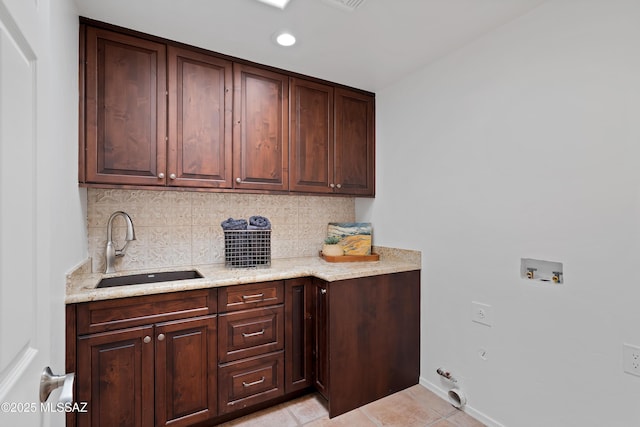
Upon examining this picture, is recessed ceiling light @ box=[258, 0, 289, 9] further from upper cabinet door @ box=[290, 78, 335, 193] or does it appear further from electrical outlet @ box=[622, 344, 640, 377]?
electrical outlet @ box=[622, 344, 640, 377]

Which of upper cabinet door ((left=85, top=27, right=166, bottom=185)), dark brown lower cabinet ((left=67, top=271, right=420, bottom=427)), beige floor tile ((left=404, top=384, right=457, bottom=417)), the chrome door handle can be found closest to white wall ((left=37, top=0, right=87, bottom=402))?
upper cabinet door ((left=85, top=27, right=166, bottom=185))

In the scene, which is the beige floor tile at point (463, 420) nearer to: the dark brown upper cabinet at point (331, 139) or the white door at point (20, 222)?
the dark brown upper cabinet at point (331, 139)

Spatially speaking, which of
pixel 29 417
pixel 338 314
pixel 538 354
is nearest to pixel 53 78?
pixel 29 417

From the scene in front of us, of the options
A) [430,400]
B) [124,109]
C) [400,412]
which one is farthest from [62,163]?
[430,400]

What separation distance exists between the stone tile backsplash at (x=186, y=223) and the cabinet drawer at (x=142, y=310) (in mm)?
579

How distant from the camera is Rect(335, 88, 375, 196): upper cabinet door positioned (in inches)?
102

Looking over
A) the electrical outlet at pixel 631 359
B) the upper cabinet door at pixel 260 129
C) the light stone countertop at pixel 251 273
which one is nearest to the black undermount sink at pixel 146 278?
the light stone countertop at pixel 251 273

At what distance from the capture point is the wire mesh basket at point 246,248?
2.19 m

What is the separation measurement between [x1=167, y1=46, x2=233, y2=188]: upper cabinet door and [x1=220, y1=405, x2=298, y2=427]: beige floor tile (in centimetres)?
148

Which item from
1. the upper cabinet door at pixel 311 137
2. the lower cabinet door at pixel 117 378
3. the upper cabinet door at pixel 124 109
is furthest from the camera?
the upper cabinet door at pixel 311 137

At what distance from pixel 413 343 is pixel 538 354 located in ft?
2.78

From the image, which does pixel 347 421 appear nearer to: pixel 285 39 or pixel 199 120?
pixel 199 120

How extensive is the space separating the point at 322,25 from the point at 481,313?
197cm

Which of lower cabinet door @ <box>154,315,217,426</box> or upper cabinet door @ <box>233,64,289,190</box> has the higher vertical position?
upper cabinet door @ <box>233,64,289,190</box>
